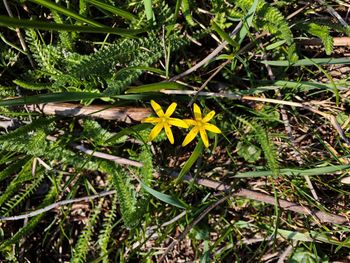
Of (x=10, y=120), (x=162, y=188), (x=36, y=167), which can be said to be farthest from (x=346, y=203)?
(x=10, y=120)

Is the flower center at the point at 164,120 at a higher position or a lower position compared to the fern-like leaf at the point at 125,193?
higher

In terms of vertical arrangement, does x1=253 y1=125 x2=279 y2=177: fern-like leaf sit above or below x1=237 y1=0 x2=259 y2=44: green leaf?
below

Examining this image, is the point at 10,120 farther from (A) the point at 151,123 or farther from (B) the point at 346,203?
(B) the point at 346,203

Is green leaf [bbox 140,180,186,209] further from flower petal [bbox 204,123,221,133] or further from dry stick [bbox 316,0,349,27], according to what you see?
dry stick [bbox 316,0,349,27]

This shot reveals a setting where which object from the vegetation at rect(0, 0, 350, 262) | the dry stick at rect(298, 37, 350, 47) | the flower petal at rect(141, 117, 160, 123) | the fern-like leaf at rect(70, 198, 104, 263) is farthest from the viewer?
the fern-like leaf at rect(70, 198, 104, 263)

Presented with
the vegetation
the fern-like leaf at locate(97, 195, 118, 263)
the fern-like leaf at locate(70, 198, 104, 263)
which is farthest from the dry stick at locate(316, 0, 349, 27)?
the fern-like leaf at locate(70, 198, 104, 263)

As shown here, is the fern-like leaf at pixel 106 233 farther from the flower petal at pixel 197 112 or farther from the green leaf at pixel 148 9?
the green leaf at pixel 148 9

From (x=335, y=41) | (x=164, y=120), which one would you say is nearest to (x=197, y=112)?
(x=164, y=120)

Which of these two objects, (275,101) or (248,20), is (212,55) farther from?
(275,101)

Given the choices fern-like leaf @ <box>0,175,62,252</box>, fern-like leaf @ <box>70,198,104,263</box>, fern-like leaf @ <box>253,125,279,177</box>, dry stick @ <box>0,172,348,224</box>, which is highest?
fern-like leaf @ <box>253,125,279,177</box>

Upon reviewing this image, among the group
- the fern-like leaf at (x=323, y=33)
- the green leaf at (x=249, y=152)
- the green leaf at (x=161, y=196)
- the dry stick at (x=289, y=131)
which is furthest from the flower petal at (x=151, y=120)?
the fern-like leaf at (x=323, y=33)
